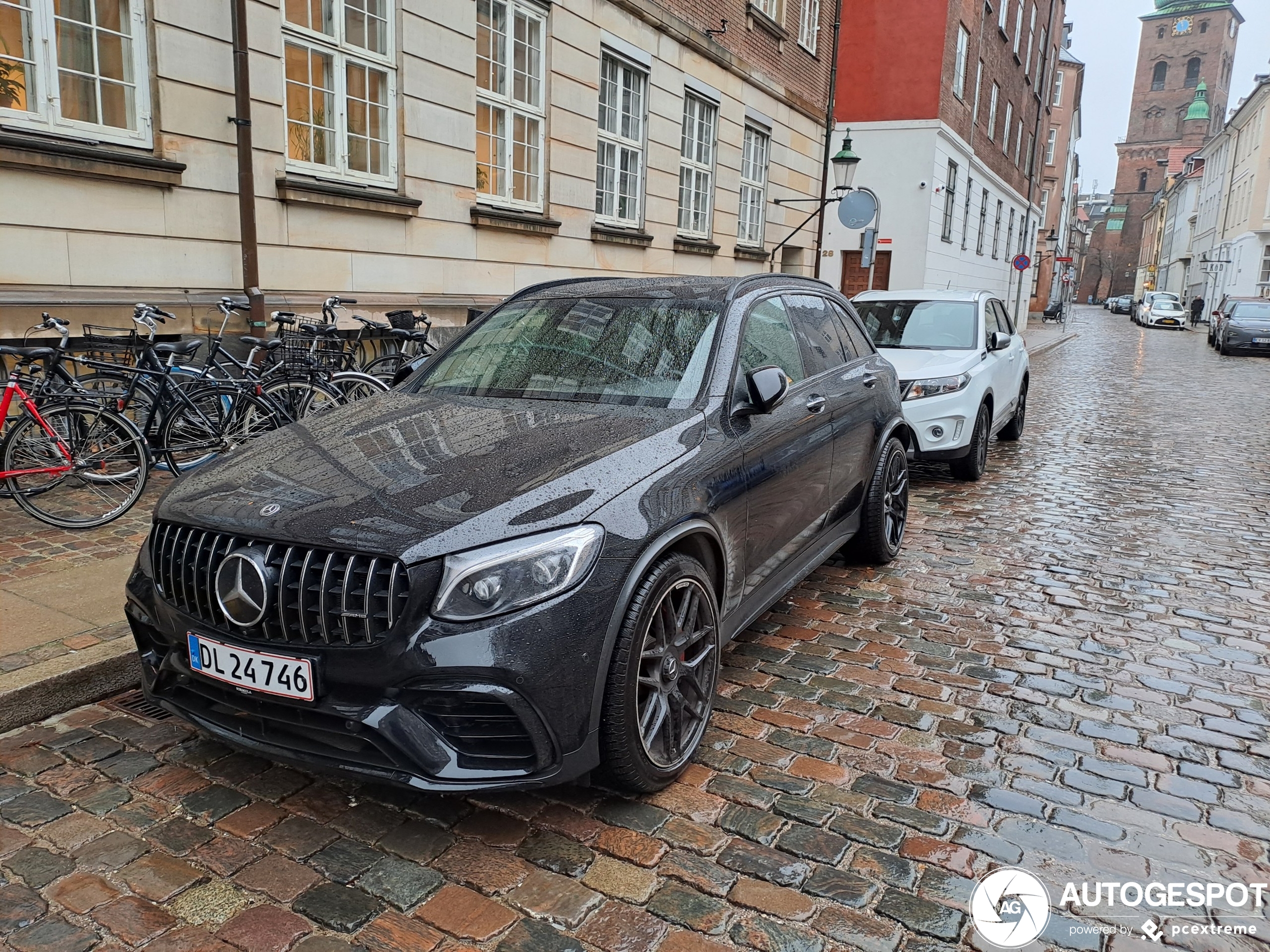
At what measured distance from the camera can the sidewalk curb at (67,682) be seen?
11.5ft

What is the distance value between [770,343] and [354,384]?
4.83m

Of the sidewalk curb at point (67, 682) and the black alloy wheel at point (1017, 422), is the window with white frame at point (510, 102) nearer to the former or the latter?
the black alloy wheel at point (1017, 422)

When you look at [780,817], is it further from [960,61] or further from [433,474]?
[960,61]

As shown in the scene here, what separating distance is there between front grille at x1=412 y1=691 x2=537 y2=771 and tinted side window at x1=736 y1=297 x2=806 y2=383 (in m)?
1.84

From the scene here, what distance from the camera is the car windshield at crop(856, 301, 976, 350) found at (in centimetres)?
882

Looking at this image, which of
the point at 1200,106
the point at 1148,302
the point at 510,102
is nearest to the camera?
the point at 510,102

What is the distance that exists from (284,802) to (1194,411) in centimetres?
1492

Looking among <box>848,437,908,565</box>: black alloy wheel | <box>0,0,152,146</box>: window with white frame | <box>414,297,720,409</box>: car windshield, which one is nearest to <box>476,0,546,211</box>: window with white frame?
<box>0,0,152,146</box>: window with white frame

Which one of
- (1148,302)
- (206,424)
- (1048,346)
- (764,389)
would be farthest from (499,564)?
(1148,302)

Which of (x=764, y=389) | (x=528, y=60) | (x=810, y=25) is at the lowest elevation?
(x=764, y=389)

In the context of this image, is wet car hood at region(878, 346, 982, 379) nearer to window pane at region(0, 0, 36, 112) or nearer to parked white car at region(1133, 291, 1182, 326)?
window pane at region(0, 0, 36, 112)

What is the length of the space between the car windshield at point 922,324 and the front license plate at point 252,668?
23.4 ft

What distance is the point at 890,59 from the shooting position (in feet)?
87.8

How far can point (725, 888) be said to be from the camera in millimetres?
2654
